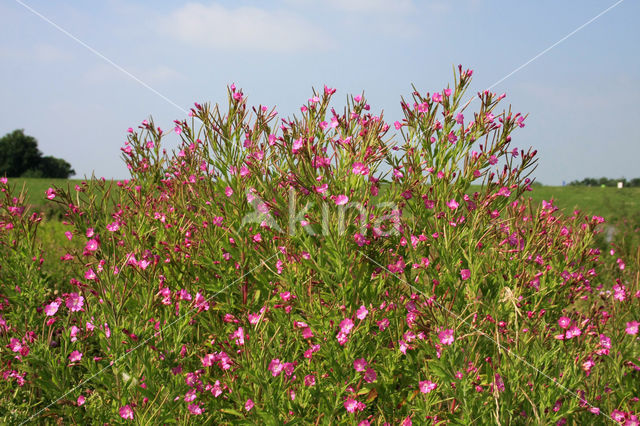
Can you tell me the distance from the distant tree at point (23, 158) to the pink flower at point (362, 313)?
73.2 m

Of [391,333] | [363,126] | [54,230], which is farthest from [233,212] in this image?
[54,230]

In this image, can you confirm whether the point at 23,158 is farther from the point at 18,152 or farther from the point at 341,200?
the point at 341,200

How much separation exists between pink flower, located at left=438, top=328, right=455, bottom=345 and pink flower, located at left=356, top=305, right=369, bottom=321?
416 mm

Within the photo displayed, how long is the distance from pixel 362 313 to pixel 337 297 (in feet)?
0.54

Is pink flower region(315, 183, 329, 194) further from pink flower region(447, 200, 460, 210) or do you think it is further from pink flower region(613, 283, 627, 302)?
pink flower region(613, 283, 627, 302)

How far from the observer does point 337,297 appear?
9.14 ft

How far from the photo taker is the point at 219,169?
3.58m

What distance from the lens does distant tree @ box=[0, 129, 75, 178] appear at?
2611 inches

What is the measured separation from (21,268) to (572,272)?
14.1ft

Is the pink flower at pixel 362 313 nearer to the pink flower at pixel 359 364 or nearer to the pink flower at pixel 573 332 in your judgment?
the pink flower at pixel 359 364

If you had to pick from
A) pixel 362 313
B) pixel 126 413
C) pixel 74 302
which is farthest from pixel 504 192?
pixel 74 302

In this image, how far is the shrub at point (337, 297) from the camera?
281 centimetres

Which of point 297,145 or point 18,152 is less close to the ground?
point 18,152

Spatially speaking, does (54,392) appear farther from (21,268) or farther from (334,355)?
(334,355)
